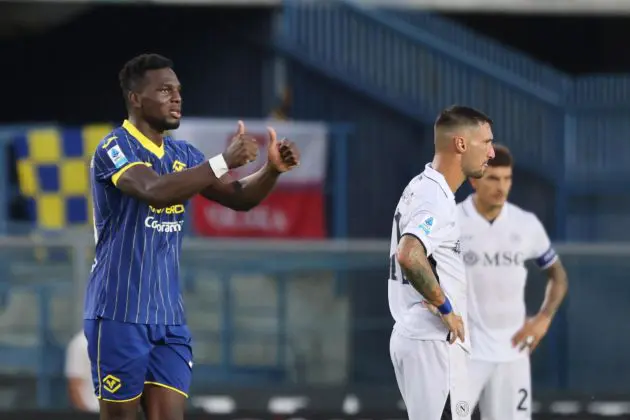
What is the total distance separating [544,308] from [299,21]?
7.48 metres

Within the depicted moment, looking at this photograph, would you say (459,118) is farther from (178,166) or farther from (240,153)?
(178,166)

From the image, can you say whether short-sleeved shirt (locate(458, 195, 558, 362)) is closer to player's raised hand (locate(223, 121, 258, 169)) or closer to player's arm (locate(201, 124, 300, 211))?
player's arm (locate(201, 124, 300, 211))

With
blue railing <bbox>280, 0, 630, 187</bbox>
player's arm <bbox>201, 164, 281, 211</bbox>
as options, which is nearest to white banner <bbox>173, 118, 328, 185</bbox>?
blue railing <bbox>280, 0, 630, 187</bbox>

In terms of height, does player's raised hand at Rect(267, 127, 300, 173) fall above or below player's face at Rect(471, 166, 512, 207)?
above

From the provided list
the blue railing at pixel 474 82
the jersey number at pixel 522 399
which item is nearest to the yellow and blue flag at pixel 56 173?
the blue railing at pixel 474 82

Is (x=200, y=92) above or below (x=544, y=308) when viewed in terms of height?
above

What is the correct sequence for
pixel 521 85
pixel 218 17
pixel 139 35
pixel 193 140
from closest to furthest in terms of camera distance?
pixel 193 140
pixel 521 85
pixel 218 17
pixel 139 35

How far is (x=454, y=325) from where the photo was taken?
621 centimetres

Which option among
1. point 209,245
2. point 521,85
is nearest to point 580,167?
point 521,85

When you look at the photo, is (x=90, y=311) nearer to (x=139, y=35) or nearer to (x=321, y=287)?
(x=321, y=287)

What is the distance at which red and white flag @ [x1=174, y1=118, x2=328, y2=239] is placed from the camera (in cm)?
1316

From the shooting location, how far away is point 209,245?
1022 cm

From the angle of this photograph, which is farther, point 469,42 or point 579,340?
point 469,42

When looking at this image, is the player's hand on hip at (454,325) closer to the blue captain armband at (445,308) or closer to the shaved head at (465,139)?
the blue captain armband at (445,308)
